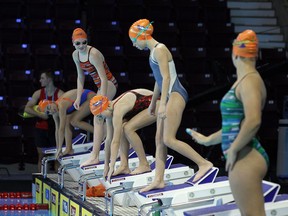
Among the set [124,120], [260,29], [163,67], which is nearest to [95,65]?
[124,120]

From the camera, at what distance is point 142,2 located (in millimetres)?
14438

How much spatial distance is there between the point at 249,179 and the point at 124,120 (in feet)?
11.5

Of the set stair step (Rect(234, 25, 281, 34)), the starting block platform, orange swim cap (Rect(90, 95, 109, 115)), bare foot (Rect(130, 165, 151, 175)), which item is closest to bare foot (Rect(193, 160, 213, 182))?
the starting block platform

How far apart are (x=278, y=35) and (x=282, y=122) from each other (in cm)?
391

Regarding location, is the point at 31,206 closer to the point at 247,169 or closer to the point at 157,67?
the point at 157,67

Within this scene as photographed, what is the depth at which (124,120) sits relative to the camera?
786cm

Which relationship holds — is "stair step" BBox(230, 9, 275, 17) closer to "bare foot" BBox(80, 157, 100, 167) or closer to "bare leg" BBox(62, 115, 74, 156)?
"bare leg" BBox(62, 115, 74, 156)

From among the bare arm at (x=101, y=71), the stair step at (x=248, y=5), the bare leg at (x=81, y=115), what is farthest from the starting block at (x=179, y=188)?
the stair step at (x=248, y=5)

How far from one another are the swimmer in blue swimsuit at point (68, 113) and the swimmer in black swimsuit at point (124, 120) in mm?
1474

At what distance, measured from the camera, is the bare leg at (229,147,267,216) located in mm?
4480

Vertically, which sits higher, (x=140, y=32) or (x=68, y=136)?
(x=140, y=32)

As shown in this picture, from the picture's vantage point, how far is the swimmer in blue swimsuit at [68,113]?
9297 mm

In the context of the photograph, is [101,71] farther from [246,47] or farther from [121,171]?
[246,47]

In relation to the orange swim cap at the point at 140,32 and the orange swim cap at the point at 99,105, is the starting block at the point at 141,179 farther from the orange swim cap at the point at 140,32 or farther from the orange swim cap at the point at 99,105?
the orange swim cap at the point at 140,32
